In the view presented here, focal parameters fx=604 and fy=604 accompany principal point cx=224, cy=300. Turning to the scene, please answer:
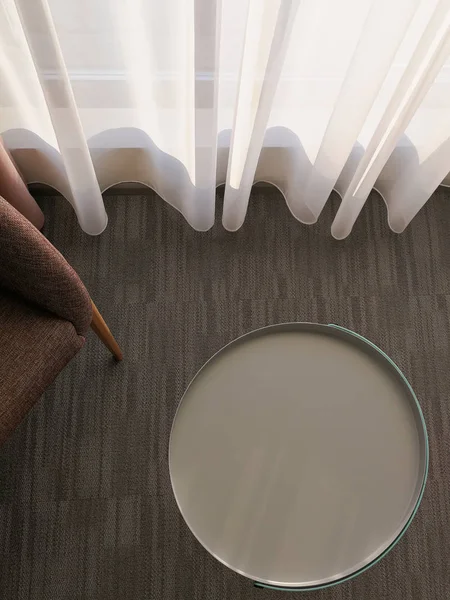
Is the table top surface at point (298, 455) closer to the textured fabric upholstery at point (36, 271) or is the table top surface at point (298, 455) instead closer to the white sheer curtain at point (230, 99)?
the textured fabric upholstery at point (36, 271)

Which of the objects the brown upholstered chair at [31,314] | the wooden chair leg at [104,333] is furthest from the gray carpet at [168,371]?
the brown upholstered chair at [31,314]

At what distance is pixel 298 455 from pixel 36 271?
1.75 ft

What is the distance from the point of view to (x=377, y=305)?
152 centimetres

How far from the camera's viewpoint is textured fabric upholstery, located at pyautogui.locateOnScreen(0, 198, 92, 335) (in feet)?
3.14

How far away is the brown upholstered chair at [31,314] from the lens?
97cm

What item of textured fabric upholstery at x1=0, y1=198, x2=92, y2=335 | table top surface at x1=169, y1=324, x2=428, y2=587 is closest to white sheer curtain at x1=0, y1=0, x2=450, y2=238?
textured fabric upholstery at x1=0, y1=198, x2=92, y2=335

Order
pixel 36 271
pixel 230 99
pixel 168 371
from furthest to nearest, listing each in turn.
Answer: pixel 168 371, pixel 230 99, pixel 36 271

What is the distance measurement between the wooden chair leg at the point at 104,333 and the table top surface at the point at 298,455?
0.29 metres

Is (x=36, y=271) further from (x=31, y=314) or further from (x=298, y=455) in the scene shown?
(x=298, y=455)

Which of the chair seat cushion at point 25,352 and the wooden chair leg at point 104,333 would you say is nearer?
the chair seat cushion at point 25,352

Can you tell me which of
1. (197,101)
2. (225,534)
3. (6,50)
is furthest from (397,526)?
(6,50)

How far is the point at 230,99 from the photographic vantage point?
1250mm

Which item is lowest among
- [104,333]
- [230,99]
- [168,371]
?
[168,371]

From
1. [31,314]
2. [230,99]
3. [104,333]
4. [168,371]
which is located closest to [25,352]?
[31,314]
